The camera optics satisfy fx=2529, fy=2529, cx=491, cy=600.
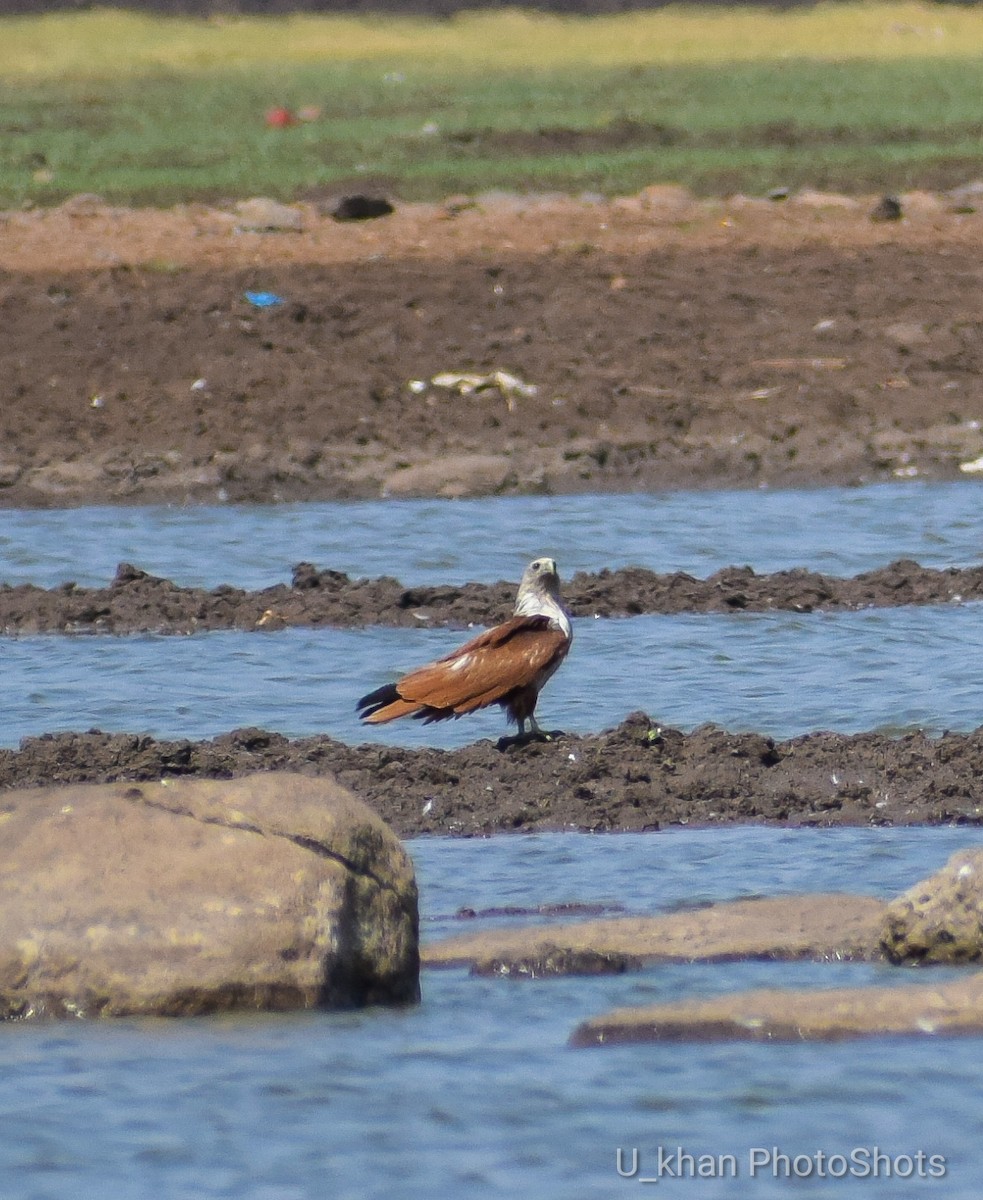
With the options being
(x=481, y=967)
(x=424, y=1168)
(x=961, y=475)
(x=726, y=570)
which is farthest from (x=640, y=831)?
(x=961, y=475)

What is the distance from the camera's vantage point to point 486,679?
915 centimetres

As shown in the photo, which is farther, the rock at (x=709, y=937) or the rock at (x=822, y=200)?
the rock at (x=822, y=200)

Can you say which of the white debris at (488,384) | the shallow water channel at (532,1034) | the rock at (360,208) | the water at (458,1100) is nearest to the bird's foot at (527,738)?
the shallow water channel at (532,1034)

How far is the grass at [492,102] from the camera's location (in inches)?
966

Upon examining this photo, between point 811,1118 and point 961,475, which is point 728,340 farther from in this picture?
point 811,1118

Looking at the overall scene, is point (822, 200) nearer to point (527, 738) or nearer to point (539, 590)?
point (539, 590)

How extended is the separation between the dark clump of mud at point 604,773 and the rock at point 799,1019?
7.08ft

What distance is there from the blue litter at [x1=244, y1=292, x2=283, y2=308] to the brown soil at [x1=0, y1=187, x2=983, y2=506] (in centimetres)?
10

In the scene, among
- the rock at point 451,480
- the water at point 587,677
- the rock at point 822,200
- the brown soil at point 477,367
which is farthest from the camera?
the rock at point 822,200

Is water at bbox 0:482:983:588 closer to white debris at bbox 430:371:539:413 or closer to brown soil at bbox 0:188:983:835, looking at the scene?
brown soil at bbox 0:188:983:835

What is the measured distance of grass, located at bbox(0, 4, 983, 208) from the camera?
24.5m

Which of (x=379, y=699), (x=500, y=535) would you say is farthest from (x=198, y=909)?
(x=500, y=535)

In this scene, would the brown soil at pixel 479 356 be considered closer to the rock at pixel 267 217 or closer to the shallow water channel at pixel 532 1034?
the rock at pixel 267 217

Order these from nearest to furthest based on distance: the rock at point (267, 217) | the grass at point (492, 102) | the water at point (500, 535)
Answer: the water at point (500, 535) < the rock at point (267, 217) < the grass at point (492, 102)
